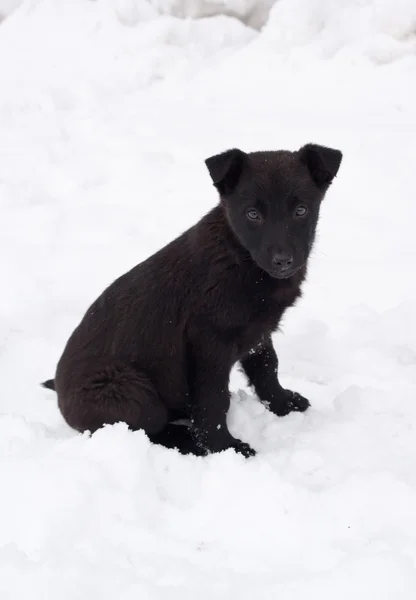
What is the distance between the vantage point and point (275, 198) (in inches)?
143

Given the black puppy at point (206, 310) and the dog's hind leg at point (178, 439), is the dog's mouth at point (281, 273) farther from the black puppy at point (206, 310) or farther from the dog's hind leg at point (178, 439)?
the dog's hind leg at point (178, 439)

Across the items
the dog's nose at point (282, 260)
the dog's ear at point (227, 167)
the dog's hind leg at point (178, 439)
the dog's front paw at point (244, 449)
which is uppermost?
the dog's ear at point (227, 167)

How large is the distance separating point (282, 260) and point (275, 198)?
346 mm

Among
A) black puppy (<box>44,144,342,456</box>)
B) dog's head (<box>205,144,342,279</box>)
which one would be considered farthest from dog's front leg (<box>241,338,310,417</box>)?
dog's head (<box>205,144,342,279</box>)

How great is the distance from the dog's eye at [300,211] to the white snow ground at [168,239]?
1.21m

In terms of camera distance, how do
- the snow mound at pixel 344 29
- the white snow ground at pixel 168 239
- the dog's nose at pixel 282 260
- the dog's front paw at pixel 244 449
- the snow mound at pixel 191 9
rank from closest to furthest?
the white snow ground at pixel 168 239, the dog's nose at pixel 282 260, the dog's front paw at pixel 244 449, the snow mound at pixel 344 29, the snow mound at pixel 191 9

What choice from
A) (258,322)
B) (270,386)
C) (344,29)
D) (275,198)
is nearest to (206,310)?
(258,322)

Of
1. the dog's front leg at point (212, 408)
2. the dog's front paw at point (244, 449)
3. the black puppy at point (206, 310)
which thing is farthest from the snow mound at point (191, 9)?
the dog's front paw at point (244, 449)

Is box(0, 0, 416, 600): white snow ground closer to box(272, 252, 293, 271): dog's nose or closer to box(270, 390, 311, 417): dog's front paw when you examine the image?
box(270, 390, 311, 417): dog's front paw

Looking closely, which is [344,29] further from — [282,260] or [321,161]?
[282,260]

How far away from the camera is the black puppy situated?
368cm

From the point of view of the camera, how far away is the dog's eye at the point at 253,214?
367cm

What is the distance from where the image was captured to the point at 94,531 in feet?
9.36

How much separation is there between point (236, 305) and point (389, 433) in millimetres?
1112
